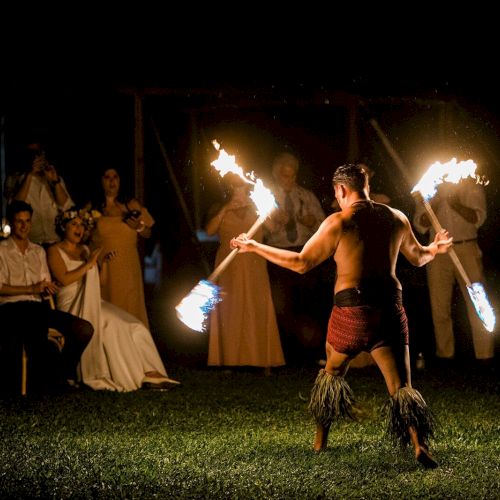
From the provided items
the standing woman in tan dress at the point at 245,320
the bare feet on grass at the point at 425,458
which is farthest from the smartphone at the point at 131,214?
the bare feet on grass at the point at 425,458

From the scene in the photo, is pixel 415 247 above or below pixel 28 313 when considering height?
above

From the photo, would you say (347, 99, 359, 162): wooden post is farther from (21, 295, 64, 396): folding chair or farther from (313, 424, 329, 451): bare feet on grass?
(313, 424, 329, 451): bare feet on grass

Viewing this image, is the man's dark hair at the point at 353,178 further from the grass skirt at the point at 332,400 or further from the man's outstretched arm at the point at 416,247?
the grass skirt at the point at 332,400

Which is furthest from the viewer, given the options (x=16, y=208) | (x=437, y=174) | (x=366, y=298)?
(x=16, y=208)

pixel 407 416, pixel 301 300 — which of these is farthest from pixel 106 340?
pixel 407 416

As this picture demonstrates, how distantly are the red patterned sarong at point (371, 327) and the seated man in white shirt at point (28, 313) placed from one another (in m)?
3.94

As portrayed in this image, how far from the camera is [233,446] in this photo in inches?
307

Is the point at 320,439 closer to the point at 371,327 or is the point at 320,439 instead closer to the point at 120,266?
the point at 371,327

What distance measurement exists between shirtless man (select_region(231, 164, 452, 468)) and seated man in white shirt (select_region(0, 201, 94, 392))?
363 centimetres

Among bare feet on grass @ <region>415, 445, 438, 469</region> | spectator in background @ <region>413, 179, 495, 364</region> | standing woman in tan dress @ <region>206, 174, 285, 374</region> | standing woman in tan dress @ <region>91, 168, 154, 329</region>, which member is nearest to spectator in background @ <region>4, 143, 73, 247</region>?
standing woman in tan dress @ <region>91, 168, 154, 329</region>

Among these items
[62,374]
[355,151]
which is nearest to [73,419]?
[62,374]

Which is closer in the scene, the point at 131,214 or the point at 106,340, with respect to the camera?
the point at 106,340

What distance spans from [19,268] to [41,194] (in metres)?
1.36

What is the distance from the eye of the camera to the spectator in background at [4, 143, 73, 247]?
11555mm
